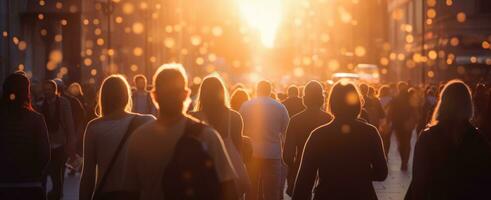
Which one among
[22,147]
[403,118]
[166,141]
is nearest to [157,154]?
[166,141]

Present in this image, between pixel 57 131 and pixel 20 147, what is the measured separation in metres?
4.68

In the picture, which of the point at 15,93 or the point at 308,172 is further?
the point at 15,93

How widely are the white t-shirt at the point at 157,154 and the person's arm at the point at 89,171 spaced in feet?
5.22

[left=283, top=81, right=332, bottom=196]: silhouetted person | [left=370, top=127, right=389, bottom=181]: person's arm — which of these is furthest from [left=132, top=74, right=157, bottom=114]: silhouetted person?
[left=370, top=127, right=389, bottom=181]: person's arm

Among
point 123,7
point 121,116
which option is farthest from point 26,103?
point 123,7

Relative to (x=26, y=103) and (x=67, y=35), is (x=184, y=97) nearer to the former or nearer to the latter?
(x=26, y=103)

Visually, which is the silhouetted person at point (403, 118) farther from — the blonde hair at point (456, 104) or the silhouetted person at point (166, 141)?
the silhouetted person at point (166, 141)

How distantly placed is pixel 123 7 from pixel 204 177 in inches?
1879

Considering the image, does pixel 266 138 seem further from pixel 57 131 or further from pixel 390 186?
pixel 390 186

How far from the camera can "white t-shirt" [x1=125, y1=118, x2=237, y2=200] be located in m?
4.88

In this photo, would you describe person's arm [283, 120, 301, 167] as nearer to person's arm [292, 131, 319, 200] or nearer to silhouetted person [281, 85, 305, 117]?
person's arm [292, 131, 319, 200]

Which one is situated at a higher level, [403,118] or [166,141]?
[166,141]

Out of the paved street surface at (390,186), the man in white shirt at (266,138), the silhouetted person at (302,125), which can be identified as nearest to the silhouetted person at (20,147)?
the silhouetted person at (302,125)

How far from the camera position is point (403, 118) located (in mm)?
19781
